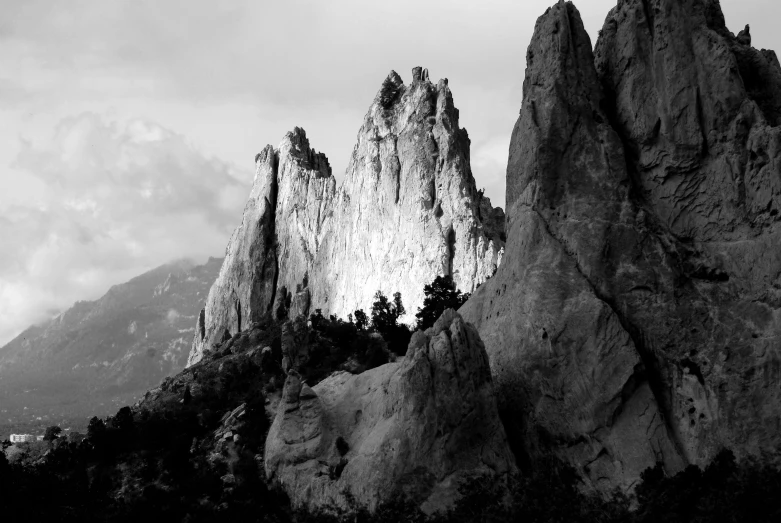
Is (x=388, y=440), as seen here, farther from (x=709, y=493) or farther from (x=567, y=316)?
(x=709, y=493)

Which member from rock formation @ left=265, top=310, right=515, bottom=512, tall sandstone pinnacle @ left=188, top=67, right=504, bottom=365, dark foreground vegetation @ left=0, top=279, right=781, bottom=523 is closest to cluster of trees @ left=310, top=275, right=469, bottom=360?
dark foreground vegetation @ left=0, top=279, right=781, bottom=523

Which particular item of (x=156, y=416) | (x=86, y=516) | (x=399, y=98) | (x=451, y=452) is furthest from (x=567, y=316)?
(x=399, y=98)

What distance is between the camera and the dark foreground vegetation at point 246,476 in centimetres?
3547

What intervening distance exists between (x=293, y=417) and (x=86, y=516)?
1079 cm

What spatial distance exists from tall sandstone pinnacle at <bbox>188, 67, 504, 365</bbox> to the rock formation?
40.2 metres

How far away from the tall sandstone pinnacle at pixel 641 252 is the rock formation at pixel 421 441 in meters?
2.45

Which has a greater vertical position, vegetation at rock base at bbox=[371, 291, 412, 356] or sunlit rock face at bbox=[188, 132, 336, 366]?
sunlit rock face at bbox=[188, 132, 336, 366]

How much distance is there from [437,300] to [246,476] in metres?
32.5

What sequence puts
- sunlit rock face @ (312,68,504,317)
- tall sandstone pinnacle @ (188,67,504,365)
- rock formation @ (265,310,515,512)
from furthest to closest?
tall sandstone pinnacle @ (188,67,504,365), sunlit rock face @ (312,68,504,317), rock formation @ (265,310,515,512)

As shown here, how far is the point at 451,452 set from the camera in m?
39.9

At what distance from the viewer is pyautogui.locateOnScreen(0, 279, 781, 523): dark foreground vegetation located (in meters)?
35.5

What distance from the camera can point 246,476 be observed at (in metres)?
46.9

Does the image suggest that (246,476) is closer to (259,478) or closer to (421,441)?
(259,478)

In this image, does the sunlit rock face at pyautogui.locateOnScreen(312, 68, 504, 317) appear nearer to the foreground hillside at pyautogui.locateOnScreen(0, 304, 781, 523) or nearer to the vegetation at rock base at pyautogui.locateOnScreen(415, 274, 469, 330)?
the vegetation at rock base at pyautogui.locateOnScreen(415, 274, 469, 330)
